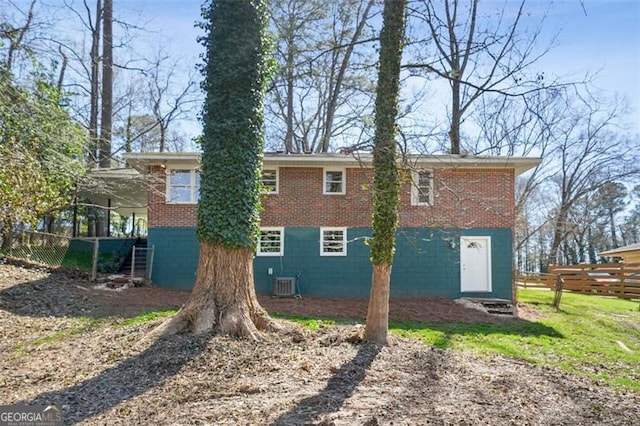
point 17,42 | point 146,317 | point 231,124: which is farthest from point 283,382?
point 17,42

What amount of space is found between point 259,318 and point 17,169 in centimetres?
492

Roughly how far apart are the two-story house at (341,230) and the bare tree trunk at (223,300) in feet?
21.8

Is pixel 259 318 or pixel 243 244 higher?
pixel 243 244

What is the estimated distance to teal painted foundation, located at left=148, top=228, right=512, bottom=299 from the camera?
13.9 meters

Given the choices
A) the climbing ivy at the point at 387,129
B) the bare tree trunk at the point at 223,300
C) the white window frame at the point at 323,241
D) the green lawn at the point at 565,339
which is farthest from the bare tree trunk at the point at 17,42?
the green lawn at the point at 565,339

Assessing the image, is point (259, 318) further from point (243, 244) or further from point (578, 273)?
point (578, 273)

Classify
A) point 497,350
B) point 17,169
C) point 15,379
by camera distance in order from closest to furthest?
point 15,379 < point 17,169 < point 497,350

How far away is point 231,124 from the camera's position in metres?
7.23

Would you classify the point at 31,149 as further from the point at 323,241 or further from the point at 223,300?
the point at 323,241

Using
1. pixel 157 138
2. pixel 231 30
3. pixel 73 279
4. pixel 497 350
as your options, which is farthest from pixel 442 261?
pixel 157 138

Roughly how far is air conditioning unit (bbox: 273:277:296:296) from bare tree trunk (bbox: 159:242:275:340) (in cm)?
624

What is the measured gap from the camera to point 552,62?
34.2 ft

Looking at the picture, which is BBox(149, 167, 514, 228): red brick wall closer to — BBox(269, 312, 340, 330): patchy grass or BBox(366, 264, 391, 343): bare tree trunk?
BBox(269, 312, 340, 330): patchy grass

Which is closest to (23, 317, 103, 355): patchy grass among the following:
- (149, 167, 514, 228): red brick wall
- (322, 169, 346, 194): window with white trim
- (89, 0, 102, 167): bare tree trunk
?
(149, 167, 514, 228): red brick wall
